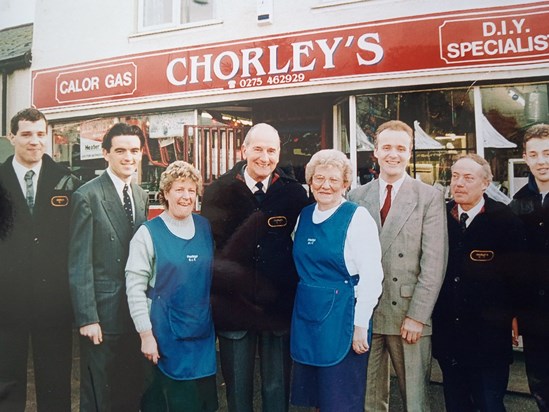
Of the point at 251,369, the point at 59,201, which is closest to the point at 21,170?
the point at 59,201

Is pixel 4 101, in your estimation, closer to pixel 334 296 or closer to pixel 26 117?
pixel 26 117

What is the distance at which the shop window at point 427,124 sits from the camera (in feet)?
5.96

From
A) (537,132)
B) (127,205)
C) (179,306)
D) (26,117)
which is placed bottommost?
(179,306)

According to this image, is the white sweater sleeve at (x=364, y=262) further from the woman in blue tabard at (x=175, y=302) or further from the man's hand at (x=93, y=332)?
the man's hand at (x=93, y=332)

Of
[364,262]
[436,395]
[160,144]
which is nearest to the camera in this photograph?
[364,262]

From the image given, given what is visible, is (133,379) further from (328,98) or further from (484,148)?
(484,148)

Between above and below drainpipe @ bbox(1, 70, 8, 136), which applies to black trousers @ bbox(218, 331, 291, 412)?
below

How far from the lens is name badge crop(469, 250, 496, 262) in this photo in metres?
1.71

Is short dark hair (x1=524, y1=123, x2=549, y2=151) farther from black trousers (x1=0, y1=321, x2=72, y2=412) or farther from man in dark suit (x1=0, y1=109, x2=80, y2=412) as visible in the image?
black trousers (x1=0, y1=321, x2=72, y2=412)

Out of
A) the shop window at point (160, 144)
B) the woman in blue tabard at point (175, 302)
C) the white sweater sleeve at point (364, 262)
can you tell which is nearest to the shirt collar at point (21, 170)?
the shop window at point (160, 144)

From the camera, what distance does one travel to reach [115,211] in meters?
1.89

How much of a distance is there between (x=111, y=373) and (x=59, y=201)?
86 cm

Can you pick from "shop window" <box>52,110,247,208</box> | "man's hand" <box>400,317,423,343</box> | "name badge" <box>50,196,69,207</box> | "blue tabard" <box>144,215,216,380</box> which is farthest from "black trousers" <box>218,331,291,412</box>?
"name badge" <box>50,196,69,207</box>

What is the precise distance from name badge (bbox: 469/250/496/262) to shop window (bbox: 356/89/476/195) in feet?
1.08
